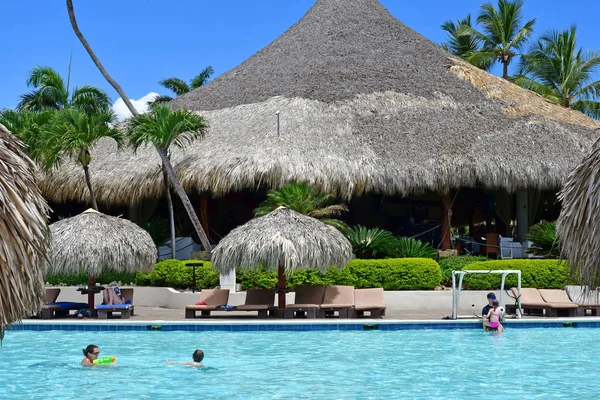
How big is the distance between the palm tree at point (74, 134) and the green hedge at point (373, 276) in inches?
215

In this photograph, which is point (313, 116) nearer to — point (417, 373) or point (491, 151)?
point (491, 151)

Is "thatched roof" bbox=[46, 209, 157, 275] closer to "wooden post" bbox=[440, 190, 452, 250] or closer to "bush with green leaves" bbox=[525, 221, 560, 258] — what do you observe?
"wooden post" bbox=[440, 190, 452, 250]

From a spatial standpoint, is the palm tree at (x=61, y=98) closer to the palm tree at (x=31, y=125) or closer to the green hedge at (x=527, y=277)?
the palm tree at (x=31, y=125)

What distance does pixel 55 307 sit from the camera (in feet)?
54.6

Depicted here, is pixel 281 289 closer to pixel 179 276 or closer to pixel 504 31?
pixel 179 276

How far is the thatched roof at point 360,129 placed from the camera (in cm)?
2209

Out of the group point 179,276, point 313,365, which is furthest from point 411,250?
point 313,365

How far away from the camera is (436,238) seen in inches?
1045

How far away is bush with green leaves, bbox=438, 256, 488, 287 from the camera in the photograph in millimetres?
20484

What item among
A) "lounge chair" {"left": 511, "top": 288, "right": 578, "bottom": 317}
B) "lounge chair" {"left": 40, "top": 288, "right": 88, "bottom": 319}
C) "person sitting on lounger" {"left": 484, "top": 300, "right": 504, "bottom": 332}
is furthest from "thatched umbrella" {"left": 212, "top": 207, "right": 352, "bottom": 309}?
"lounge chair" {"left": 511, "top": 288, "right": 578, "bottom": 317}

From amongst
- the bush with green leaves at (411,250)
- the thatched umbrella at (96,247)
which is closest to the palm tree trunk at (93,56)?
the thatched umbrella at (96,247)

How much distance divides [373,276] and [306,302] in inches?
125

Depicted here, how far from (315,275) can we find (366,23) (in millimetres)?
14404

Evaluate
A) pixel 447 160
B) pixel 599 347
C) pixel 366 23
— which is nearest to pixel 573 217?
pixel 599 347
